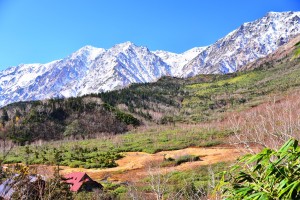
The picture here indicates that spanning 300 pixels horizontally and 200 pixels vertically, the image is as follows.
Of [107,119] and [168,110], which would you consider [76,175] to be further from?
[168,110]

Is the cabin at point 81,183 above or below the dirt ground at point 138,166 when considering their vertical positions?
above

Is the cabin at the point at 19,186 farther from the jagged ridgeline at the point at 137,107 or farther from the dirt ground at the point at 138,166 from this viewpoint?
the jagged ridgeline at the point at 137,107

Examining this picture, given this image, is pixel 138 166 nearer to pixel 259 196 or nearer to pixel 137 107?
pixel 259 196

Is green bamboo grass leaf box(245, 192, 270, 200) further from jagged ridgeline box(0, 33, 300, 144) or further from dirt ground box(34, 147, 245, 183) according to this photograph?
jagged ridgeline box(0, 33, 300, 144)

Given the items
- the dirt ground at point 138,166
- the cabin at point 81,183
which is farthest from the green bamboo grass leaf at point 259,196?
the dirt ground at point 138,166

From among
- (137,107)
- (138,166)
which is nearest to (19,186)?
(138,166)

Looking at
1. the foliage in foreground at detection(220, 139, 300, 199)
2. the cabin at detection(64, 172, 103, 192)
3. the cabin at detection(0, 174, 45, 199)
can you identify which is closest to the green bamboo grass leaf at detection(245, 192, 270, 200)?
the foliage in foreground at detection(220, 139, 300, 199)

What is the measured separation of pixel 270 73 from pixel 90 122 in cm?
9566

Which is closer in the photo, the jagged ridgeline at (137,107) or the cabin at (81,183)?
the cabin at (81,183)

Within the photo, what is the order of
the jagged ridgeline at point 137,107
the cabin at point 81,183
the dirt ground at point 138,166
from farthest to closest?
the jagged ridgeline at point 137,107, the dirt ground at point 138,166, the cabin at point 81,183

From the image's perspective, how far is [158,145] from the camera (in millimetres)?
68250

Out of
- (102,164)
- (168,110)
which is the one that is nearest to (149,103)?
(168,110)

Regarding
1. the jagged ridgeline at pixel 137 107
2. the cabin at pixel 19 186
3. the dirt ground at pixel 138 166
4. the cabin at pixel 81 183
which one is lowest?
the dirt ground at pixel 138 166

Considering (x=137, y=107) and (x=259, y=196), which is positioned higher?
Result: (x=137, y=107)
